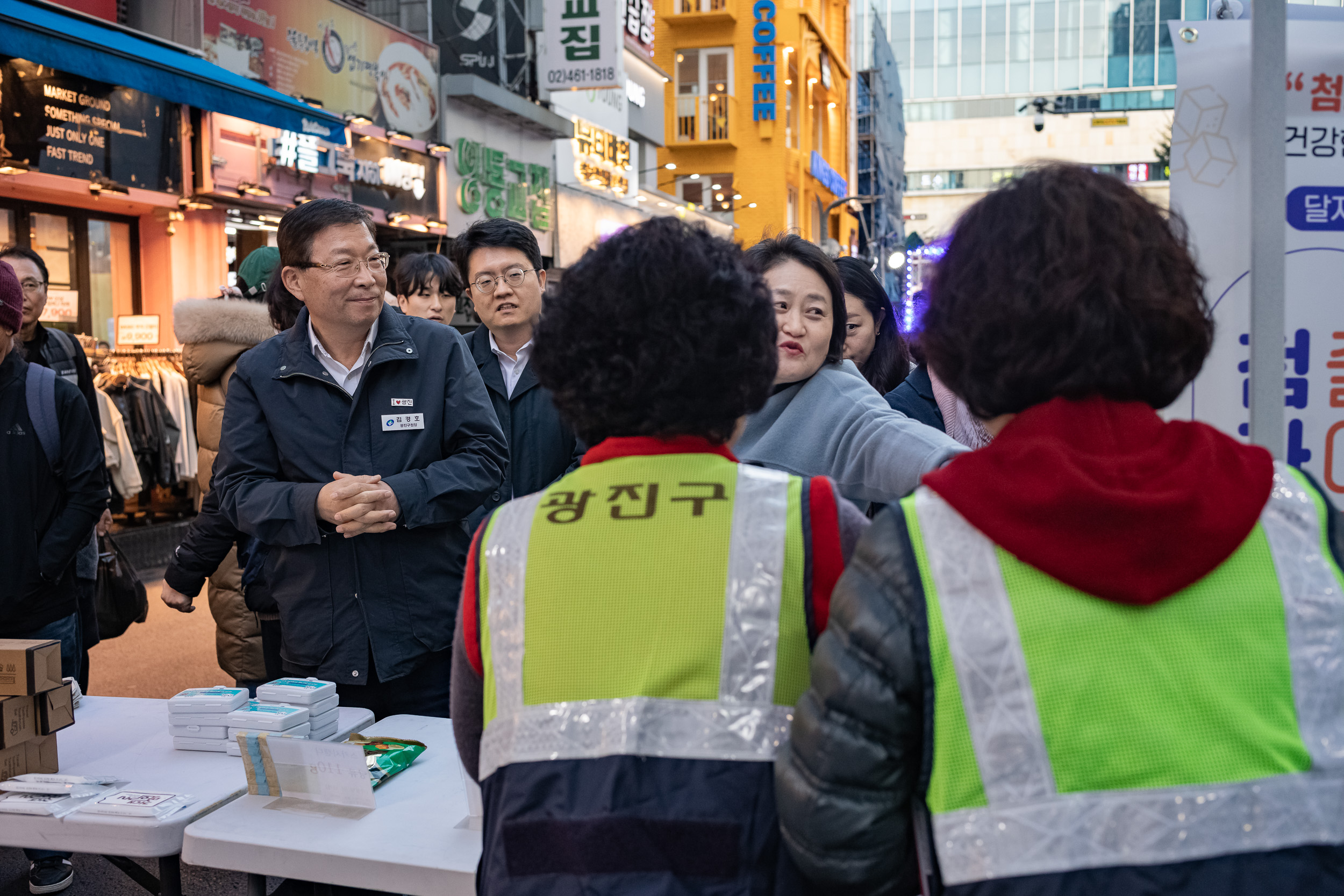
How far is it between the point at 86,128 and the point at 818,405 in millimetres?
7303

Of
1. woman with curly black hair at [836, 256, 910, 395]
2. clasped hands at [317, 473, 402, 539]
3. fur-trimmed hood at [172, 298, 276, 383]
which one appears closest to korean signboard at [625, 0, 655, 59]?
fur-trimmed hood at [172, 298, 276, 383]

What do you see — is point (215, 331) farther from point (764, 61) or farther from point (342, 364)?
point (764, 61)

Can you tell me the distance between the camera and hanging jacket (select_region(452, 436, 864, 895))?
127 centimetres

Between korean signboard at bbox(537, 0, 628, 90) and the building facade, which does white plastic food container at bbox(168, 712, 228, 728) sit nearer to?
korean signboard at bbox(537, 0, 628, 90)

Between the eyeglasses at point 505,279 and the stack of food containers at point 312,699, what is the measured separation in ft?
4.87

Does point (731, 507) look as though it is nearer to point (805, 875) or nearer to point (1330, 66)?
point (805, 875)

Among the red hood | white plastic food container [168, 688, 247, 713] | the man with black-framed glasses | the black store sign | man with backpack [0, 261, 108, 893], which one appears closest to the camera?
the red hood

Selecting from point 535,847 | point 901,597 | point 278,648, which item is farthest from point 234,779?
point 901,597

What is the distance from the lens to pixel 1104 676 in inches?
43.4

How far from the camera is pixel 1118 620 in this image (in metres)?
1.11

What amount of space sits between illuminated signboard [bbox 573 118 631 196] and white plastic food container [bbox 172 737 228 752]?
45.3 feet

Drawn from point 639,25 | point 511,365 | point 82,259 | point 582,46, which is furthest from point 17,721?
point 639,25

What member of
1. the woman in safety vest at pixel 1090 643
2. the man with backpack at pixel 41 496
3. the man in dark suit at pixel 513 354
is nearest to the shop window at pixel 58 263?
the man with backpack at pixel 41 496

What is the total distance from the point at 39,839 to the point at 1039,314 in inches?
83.5
